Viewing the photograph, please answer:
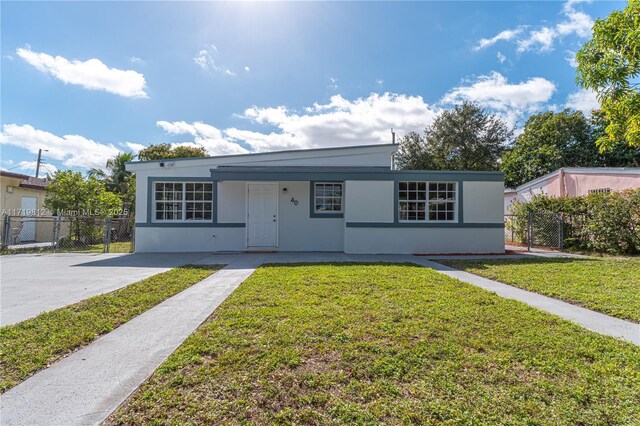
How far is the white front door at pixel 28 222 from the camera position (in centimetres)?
1575

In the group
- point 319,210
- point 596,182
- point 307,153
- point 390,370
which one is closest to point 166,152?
point 307,153

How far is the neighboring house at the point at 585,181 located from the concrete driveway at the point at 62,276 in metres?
18.6

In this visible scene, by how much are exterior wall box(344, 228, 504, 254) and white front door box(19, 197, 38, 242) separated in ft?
52.9

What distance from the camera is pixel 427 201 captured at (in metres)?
11.5

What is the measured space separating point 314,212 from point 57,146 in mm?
28812

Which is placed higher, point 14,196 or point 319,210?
point 14,196

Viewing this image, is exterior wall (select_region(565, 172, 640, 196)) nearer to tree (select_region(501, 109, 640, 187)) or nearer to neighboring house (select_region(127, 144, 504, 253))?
neighboring house (select_region(127, 144, 504, 253))

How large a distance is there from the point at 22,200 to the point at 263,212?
14.8 meters

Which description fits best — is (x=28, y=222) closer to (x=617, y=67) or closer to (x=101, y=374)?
(x=101, y=374)


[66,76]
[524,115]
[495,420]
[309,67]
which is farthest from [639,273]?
[524,115]

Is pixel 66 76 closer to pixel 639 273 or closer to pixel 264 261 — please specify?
pixel 264 261

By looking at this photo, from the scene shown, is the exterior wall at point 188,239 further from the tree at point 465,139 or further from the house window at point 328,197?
the tree at point 465,139

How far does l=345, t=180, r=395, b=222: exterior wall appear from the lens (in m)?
11.2

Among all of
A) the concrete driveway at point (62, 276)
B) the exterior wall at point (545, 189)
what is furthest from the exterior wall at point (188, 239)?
the exterior wall at point (545, 189)
